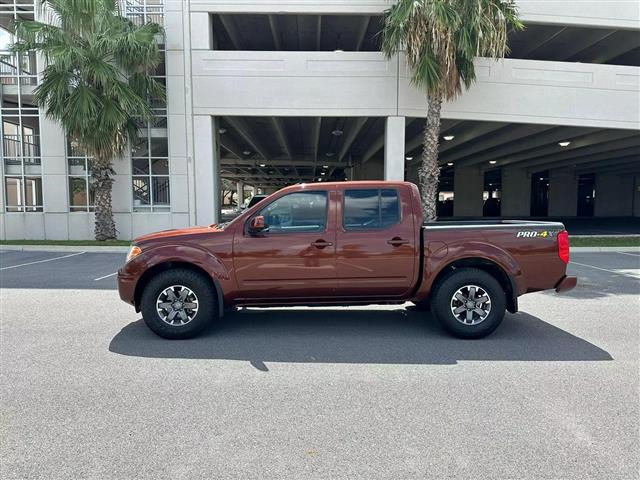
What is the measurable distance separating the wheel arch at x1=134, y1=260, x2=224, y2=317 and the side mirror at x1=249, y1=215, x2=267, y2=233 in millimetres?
771

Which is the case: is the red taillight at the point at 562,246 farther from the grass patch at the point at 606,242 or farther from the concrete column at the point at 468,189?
the concrete column at the point at 468,189

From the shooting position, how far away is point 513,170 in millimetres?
31031

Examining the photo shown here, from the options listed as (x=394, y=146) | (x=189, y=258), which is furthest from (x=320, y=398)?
(x=394, y=146)

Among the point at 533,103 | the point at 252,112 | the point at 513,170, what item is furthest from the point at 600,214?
the point at 252,112

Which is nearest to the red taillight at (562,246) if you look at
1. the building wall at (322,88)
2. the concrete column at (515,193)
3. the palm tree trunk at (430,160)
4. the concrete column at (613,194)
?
the palm tree trunk at (430,160)

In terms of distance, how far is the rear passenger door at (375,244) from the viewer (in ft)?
16.6

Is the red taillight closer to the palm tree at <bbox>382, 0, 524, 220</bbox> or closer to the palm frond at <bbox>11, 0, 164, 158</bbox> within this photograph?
the palm tree at <bbox>382, 0, 524, 220</bbox>

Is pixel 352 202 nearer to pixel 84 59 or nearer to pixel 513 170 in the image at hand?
pixel 84 59

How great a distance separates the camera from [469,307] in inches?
200

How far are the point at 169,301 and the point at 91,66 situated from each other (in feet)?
37.1

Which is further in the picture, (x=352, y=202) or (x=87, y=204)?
(x=87, y=204)

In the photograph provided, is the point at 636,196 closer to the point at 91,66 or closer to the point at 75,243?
the point at 91,66

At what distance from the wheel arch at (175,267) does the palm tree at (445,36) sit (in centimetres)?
1047

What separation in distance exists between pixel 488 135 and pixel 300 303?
55.2 ft
